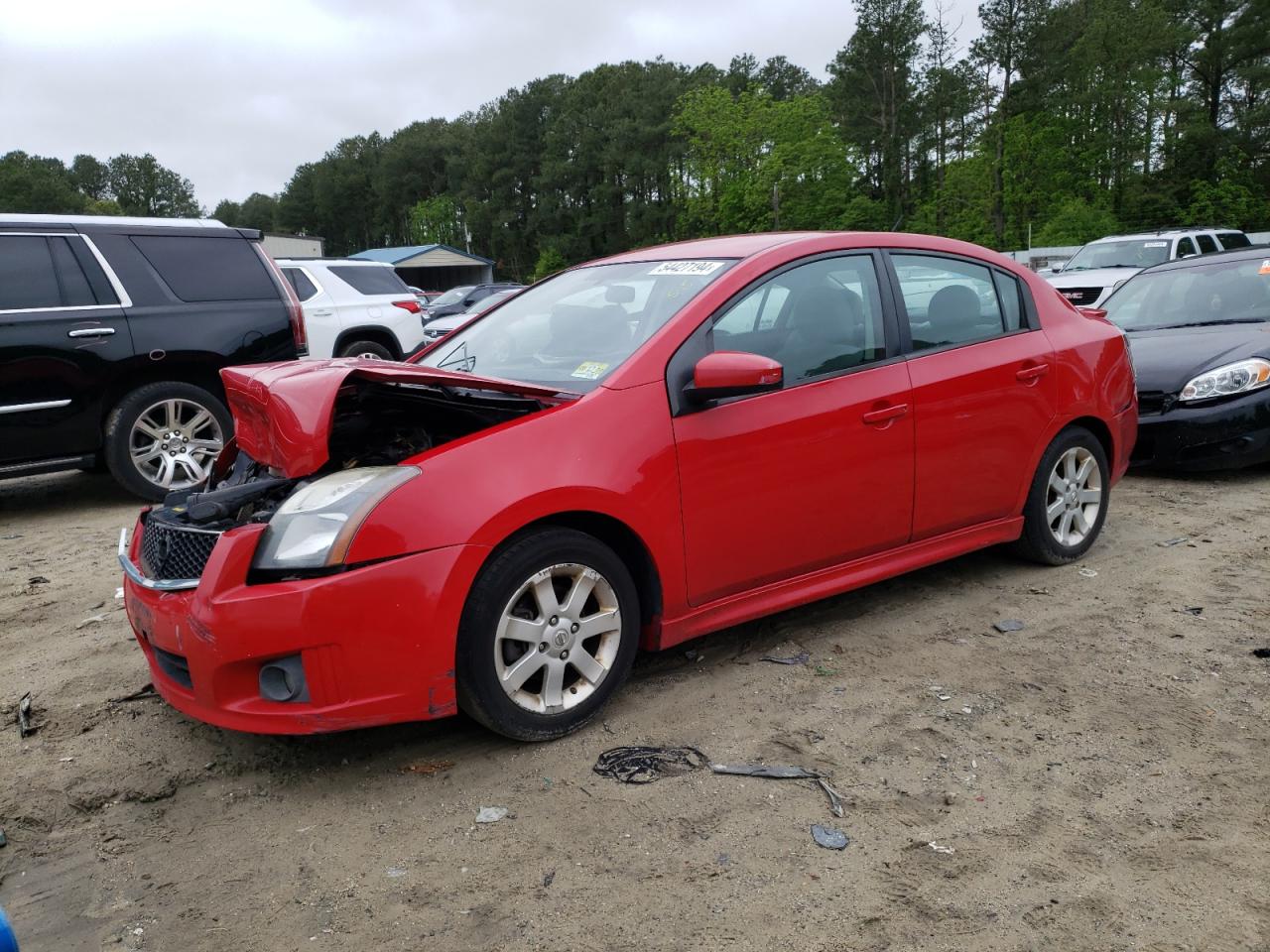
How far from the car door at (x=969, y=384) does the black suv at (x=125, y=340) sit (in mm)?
4863

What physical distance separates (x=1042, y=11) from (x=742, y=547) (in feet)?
172

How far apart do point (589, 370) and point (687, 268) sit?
69 centimetres

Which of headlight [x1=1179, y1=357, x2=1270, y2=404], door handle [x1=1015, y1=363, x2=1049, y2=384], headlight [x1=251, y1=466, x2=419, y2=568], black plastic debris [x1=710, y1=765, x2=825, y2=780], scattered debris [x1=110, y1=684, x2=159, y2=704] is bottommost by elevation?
black plastic debris [x1=710, y1=765, x2=825, y2=780]

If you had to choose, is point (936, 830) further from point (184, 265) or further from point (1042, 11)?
point (1042, 11)

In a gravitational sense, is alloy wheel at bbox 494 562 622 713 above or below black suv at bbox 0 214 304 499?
below

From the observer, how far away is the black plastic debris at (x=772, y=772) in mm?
2969

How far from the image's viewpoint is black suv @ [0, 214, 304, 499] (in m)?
6.43

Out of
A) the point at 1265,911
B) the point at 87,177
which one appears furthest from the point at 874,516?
the point at 87,177

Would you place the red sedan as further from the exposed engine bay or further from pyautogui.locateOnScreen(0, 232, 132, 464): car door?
pyautogui.locateOnScreen(0, 232, 132, 464): car door

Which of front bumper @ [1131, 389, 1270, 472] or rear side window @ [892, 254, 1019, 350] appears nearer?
rear side window @ [892, 254, 1019, 350]

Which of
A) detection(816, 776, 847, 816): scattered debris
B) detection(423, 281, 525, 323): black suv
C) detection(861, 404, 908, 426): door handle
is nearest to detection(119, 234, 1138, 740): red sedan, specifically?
detection(861, 404, 908, 426): door handle

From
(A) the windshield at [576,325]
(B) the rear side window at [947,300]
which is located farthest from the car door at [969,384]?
(A) the windshield at [576,325]

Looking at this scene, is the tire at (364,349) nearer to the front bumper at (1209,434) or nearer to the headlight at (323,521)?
the front bumper at (1209,434)

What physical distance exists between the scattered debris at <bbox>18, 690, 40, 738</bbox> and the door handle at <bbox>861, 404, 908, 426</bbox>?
3219 millimetres
